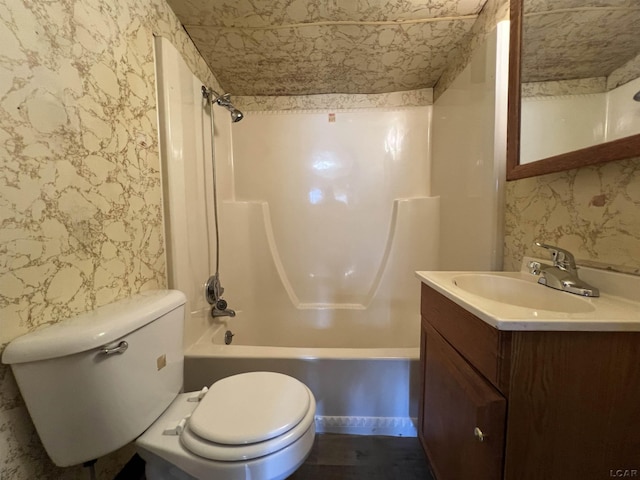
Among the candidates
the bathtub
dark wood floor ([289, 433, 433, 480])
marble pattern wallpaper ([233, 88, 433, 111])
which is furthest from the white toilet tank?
marble pattern wallpaper ([233, 88, 433, 111])

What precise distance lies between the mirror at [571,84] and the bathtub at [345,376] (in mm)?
950

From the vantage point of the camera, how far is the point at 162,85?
116 centimetres

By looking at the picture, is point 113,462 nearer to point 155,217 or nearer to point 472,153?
point 155,217

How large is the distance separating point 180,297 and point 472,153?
1.51 meters

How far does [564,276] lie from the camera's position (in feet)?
2.67

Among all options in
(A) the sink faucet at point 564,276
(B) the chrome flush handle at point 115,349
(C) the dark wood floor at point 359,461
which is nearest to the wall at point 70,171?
(B) the chrome flush handle at point 115,349

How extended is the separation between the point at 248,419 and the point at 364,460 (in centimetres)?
73

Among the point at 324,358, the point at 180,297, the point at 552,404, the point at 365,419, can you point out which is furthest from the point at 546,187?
the point at 180,297

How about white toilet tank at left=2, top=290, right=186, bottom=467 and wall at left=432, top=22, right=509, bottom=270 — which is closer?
white toilet tank at left=2, top=290, right=186, bottom=467

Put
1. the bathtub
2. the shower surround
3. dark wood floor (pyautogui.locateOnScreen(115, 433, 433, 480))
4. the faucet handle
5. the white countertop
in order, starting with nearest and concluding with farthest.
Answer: the white countertop → the faucet handle → dark wood floor (pyautogui.locateOnScreen(115, 433, 433, 480)) → the bathtub → the shower surround

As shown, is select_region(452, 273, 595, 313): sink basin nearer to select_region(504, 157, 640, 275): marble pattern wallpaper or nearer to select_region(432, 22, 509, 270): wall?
select_region(504, 157, 640, 275): marble pattern wallpaper

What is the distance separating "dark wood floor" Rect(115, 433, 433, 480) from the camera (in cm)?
109

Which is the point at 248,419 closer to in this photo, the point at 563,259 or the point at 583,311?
the point at 583,311

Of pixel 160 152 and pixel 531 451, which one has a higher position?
pixel 160 152
